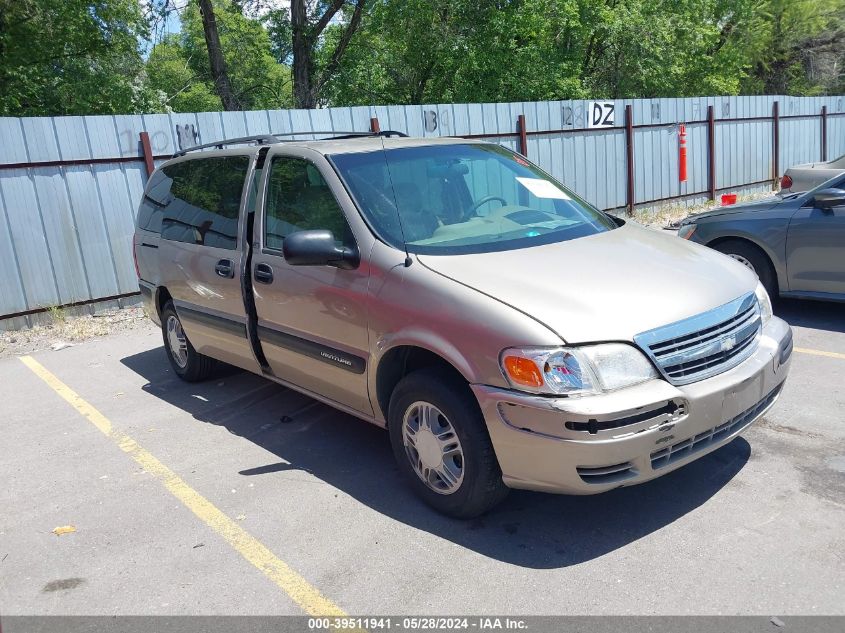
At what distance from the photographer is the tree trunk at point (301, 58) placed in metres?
20.0

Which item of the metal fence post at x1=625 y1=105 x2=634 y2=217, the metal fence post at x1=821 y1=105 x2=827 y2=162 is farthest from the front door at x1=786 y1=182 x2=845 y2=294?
the metal fence post at x1=821 y1=105 x2=827 y2=162

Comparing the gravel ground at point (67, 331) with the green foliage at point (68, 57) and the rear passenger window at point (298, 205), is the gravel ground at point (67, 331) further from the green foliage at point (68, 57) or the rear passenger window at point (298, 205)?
the green foliage at point (68, 57)

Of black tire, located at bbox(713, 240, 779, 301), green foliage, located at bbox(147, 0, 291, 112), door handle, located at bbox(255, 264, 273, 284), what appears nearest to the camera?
door handle, located at bbox(255, 264, 273, 284)

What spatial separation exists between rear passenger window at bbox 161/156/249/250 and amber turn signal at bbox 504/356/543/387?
2.47m

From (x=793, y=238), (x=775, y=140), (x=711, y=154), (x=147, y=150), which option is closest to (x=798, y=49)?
(x=775, y=140)

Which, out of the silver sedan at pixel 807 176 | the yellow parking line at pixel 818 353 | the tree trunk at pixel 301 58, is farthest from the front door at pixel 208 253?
the tree trunk at pixel 301 58

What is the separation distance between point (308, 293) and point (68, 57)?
16563mm

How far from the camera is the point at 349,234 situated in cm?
418

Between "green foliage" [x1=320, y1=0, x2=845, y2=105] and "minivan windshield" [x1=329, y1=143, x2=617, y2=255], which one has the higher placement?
"green foliage" [x1=320, y1=0, x2=845, y2=105]

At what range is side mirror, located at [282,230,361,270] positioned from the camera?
12.9ft

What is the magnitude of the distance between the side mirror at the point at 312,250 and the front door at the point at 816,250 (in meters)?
4.61

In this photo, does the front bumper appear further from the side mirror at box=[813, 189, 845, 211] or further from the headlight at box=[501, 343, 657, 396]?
the side mirror at box=[813, 189, 845, 211]

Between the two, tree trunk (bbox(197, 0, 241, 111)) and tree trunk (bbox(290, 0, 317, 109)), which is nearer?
tree trunk (bbox(197, 0, 241, 111))

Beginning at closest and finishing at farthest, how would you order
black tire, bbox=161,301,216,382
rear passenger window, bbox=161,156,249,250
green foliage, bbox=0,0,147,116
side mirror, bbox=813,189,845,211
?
rear passenger window, bbox=161,156,249,250 → black tire, bbox=161,301,216,382 → side mirror, bbox=813,189,845,211 → green foliage, bbox=0,0,147,116
